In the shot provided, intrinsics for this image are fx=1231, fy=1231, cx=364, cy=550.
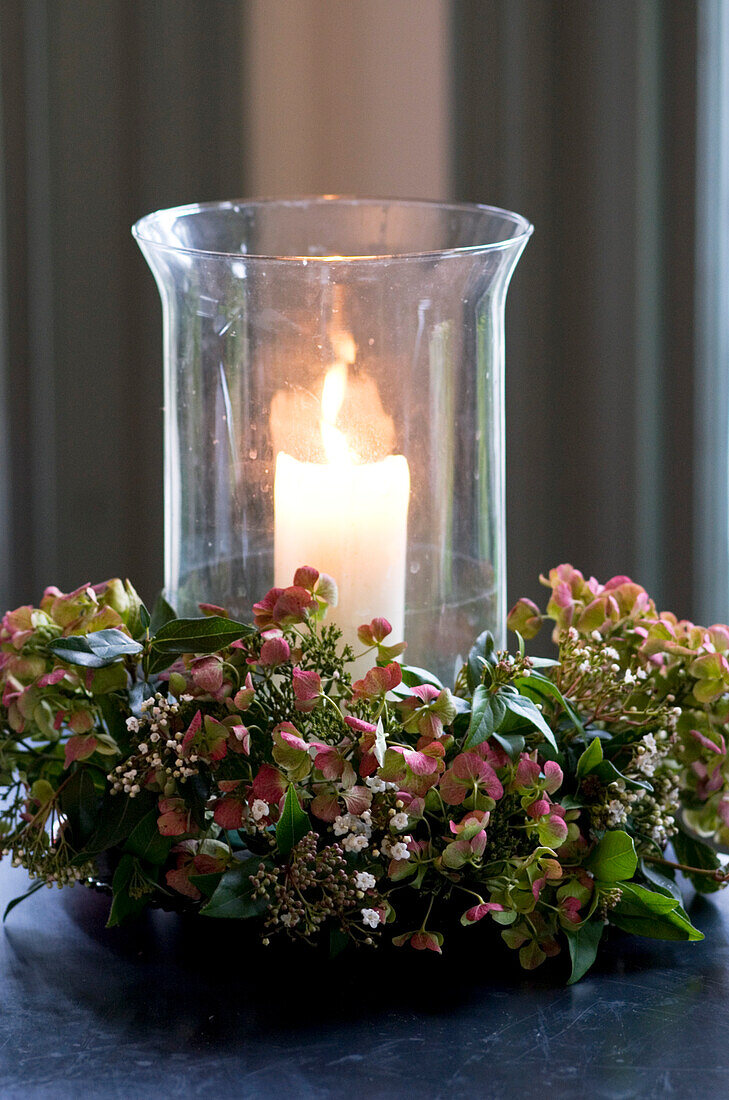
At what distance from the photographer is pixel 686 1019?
0.46 m

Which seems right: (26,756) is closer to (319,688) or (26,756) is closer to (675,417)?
(319,688)

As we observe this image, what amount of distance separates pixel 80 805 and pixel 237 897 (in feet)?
0.28

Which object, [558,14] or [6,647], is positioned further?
[558,14]

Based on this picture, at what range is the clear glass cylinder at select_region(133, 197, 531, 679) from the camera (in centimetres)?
56

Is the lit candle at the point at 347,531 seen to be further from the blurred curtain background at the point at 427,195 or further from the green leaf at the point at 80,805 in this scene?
the blurred curtain background at the point at 427,195

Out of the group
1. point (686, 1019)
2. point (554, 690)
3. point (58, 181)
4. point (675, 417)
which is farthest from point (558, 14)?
point (686, 1019)

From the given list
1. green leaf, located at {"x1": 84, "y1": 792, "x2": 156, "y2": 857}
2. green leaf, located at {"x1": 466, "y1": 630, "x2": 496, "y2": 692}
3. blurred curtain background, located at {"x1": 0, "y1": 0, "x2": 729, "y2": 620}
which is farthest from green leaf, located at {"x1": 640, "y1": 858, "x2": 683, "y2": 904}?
blurred curtain background, located at {"x1": 0, "y1": 0, "x2": 729, "y2": 620}

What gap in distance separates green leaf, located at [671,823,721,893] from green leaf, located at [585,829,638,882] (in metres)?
0.09

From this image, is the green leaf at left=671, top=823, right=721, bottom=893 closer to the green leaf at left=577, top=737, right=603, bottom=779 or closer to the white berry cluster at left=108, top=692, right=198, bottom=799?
the green leaf at left=577, top=737, right=603, bottom=779

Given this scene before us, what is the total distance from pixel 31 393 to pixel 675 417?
69 centimetres

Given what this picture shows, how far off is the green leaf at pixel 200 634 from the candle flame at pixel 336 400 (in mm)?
109

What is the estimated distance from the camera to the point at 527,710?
0.49m

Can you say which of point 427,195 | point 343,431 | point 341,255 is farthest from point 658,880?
point 427,195

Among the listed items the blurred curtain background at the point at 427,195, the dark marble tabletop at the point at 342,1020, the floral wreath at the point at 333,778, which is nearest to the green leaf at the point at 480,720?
the floral wreath at the point at 333,778
